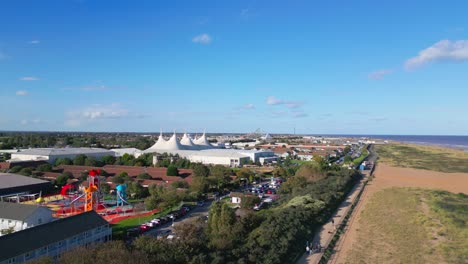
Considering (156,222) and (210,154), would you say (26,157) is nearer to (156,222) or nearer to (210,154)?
(210,154)

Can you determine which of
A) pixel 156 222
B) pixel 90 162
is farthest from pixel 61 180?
pixel 156 222

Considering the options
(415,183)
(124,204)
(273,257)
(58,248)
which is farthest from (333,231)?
(415,183)

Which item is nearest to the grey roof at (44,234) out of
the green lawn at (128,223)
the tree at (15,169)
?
the green lawn at (128,223)

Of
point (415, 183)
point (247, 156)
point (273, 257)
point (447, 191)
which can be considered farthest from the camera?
point (247, 156)

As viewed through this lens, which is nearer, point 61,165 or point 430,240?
point 430,240

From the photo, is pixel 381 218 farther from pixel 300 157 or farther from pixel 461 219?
pixel 300 157

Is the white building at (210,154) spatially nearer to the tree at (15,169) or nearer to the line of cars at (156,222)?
the tree at (15,169)

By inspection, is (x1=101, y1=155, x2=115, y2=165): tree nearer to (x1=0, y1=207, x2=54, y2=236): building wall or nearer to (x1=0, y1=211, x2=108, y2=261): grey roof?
(x1=0, y1=207, x2=54, y2=236): building wall
